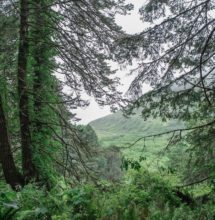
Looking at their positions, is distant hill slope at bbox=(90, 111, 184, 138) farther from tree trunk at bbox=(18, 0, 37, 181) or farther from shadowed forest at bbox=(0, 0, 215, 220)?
tree trunk at bbox=(18, 0, 37, 181)

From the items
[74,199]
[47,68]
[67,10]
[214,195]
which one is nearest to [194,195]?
[214,195]

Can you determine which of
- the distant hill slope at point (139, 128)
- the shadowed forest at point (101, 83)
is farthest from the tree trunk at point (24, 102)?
the distant hill slope at point (139, 128)

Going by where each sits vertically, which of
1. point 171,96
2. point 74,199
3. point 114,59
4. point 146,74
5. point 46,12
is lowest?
point 74,199

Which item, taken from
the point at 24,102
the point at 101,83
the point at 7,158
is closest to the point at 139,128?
the point at 101,83

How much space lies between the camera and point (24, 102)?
9.28m

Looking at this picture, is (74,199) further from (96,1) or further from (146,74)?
(96,1)

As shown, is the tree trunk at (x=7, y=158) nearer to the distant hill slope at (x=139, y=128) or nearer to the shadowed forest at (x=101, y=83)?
the shadowed forest at (x=101, y=83)

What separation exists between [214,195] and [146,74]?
4.09 metres

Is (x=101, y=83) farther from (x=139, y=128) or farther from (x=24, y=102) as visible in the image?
(x=139, y=128)

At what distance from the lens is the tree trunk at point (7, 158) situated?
838 cm

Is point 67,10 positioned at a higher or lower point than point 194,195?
higher

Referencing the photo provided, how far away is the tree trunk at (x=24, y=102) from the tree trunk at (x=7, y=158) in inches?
12.5

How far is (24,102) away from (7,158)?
156 cm

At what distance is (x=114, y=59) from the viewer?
10422 mm
